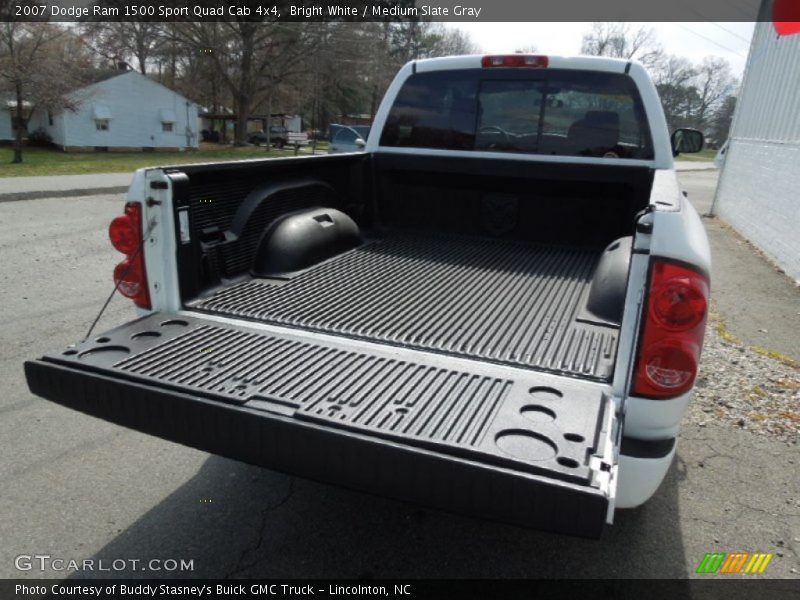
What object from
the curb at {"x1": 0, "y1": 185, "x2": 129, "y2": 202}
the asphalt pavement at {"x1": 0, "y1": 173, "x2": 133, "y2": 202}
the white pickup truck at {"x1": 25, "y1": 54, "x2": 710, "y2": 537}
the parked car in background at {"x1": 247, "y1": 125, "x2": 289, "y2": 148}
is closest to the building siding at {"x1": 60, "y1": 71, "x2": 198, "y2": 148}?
the parked car in background at {"x1": 247, "y1": 125, "x2": 289, "y2": 148}

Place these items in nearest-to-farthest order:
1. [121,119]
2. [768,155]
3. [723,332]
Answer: [723,332] < [768,155] < [121,119]

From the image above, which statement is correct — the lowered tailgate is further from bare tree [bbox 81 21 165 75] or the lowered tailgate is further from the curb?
bare tree [bbox 81 21 165 75]

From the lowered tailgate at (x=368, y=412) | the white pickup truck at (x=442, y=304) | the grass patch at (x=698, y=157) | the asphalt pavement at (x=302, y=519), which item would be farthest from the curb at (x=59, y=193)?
the grass patch at (x=698, y=157)

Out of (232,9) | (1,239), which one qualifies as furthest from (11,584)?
(232,9)

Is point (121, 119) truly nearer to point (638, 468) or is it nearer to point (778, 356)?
point (778, 356)

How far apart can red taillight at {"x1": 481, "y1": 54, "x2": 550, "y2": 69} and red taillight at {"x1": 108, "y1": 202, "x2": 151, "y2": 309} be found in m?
2.75

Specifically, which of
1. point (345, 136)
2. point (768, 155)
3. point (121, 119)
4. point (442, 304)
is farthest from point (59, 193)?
point (121, 119)

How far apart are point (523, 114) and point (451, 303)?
1.89m

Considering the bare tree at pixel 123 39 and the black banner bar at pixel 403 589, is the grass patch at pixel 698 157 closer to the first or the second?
the bare tree at pixel 123 39

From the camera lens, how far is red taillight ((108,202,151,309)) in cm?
275

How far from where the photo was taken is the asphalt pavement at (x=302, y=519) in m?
2.55

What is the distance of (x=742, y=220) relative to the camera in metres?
12.0

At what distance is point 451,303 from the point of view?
3.19 meters

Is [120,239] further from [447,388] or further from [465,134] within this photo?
[465,134]
